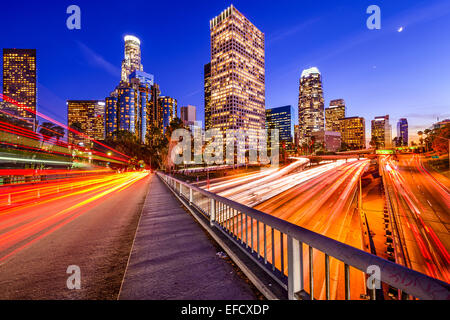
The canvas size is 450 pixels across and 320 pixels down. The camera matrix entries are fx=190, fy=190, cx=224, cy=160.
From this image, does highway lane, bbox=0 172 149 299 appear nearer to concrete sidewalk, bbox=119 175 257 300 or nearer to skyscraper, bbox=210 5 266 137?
concrete sidewalk, bbox=119 175 257 300

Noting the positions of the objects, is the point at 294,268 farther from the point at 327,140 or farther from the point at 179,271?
the point at 327,140

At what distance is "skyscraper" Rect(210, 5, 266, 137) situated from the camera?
163 metres

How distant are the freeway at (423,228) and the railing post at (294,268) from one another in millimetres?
16193

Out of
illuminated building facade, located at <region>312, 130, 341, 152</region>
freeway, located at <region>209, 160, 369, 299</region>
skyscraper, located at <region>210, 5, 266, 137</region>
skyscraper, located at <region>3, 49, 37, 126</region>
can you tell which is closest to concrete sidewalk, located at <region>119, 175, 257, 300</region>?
freeway, located at <region>209, 160, 369, 299</region>

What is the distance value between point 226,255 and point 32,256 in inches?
186

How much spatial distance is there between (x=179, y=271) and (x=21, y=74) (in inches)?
11452

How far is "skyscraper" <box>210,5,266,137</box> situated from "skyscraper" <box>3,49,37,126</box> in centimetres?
18361

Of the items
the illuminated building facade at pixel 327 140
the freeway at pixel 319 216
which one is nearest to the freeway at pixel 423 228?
the freeway at pixel 319 216

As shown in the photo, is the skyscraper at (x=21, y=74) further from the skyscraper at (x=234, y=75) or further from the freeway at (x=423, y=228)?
the freeway at (x=423, y=228)

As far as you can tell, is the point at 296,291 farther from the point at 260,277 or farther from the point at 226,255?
the point at 226,255

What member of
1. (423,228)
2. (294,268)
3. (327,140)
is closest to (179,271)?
→ (294,268)

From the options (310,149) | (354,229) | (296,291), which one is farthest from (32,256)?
(310,149)

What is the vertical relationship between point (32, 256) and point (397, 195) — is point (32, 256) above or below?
above
